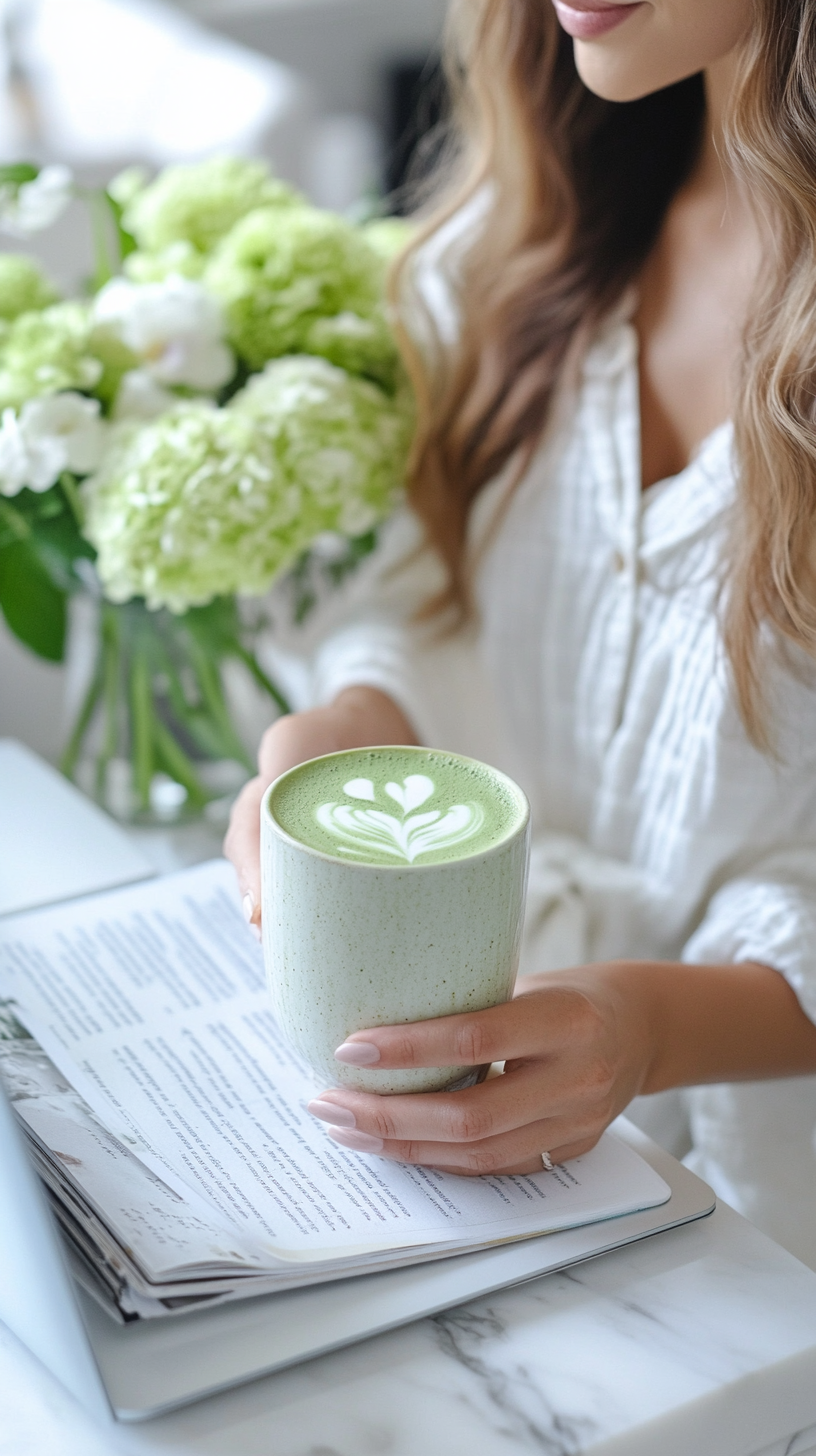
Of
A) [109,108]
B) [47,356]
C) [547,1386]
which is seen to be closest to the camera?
[547,1386]

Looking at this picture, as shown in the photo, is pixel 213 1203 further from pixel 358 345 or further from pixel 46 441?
pixel 358 345

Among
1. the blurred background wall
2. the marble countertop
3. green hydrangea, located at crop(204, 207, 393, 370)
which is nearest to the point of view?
the marble countertop

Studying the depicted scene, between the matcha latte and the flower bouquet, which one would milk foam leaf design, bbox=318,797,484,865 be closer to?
the matcha latte

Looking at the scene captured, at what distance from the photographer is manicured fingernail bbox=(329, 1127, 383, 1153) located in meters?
A: 0.54

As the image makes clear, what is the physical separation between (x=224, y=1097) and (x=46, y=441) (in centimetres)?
41

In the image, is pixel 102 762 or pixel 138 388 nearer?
pixel 138 388

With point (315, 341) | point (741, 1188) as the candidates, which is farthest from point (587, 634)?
point (741, 1188)

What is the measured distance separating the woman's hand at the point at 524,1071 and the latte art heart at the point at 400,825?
7cm

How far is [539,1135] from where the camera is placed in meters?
0.55

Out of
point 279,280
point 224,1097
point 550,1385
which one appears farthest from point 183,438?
point 550,1385

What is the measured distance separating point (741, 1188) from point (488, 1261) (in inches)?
13.9

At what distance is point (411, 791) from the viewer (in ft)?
1.82

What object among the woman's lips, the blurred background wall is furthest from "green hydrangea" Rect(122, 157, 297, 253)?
the woman's lips

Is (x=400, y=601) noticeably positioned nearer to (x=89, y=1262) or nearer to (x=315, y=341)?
(x=315, y=341)
